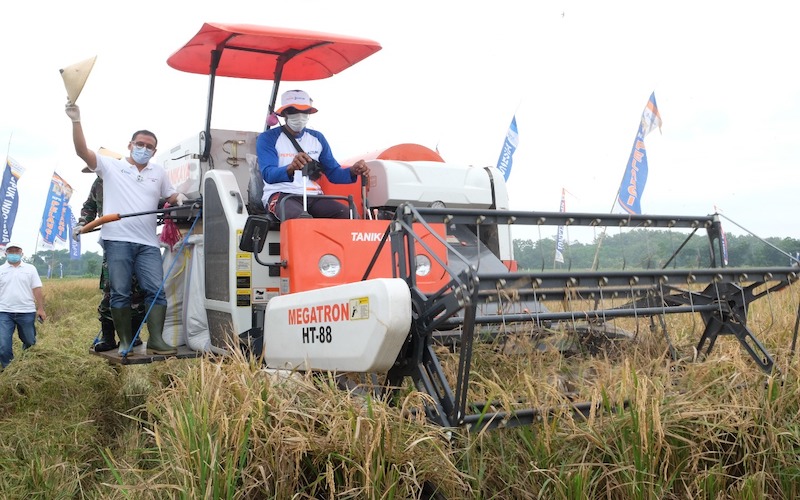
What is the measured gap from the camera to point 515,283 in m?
3.46

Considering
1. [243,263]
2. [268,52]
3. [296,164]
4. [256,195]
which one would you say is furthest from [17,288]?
[296,164]

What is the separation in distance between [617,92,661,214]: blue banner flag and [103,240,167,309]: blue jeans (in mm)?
8529

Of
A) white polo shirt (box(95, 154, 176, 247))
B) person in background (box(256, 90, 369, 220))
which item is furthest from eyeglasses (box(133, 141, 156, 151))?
person in background (box(256, 90, 369, 220))

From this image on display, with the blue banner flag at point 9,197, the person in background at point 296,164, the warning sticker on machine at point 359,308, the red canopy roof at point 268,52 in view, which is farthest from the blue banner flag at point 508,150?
the blue banner flag at point 9,197

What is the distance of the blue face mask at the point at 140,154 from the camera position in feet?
20.4

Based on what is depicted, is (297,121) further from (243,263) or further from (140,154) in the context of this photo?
(140,154)

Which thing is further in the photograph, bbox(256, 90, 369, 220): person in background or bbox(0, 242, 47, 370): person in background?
bbox(0, 242, 47, 370): person in background

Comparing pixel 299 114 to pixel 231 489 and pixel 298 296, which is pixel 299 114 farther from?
pixel 231 489

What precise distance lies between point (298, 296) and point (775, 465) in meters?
2.54

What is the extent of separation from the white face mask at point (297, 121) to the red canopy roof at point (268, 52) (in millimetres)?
830

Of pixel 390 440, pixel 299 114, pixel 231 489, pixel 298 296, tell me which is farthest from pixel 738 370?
pixel 299 114

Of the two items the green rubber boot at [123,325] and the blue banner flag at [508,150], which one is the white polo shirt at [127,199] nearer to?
the green rubber boot at [123,325]

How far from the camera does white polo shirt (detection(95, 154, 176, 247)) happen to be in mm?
5996

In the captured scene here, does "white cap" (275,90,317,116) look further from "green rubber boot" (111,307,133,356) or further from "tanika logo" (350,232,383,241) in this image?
"green rubber boot" (111,307,133,356)
